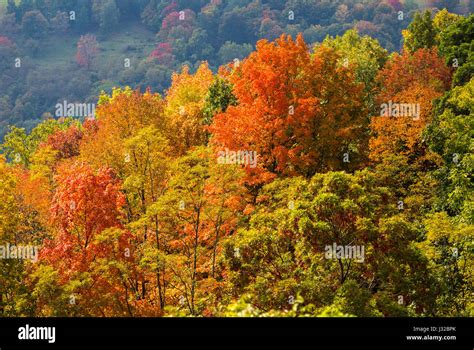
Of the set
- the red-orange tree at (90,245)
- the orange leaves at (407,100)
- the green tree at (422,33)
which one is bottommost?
the red-orange tree at (90,245)

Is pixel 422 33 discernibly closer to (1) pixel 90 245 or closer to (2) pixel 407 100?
(2) pixel 407 100

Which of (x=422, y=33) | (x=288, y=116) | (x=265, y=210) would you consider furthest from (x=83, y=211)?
(x=422, y=33)

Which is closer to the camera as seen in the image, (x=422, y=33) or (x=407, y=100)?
(x=407, y=100)

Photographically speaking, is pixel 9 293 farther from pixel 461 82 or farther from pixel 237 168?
pixel 461 82

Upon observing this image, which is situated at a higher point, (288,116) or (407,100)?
(288,116)

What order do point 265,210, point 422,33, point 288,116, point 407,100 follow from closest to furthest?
point 265,210
point 288,116
point 407,100
point 422,33

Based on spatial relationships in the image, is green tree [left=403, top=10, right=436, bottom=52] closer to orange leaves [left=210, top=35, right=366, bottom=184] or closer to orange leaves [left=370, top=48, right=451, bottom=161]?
orange leaves [left=370, top=48, right=451, bottom=161]

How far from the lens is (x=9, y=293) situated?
38844 mm

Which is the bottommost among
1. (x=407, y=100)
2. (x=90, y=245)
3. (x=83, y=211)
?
(x=90, y=245)

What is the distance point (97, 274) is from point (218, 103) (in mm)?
28029

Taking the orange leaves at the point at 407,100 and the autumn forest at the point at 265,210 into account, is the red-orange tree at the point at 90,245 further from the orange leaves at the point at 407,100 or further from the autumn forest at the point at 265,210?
the orange leaves at the point at 407,100
